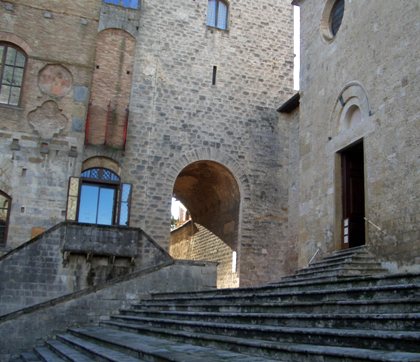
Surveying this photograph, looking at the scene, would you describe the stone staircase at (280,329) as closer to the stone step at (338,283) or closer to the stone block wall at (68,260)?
the stone step at (338,283)

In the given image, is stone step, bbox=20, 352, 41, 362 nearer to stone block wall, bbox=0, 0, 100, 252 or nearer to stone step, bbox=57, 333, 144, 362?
stone step, bbox=57, 333, 144, 362

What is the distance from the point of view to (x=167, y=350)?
5.64 m

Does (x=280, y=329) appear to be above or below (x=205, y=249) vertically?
below

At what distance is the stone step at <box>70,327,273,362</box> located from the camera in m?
4.83

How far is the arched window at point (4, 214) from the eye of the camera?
48.5 ft

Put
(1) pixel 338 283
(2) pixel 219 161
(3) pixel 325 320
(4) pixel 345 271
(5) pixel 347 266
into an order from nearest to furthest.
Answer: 1. (3) pixel 325 320
2. (1) pixel 338 283
3. (4) pixel 345 271
4. (5) pixel 347 266
5. (2) pixel 219 161

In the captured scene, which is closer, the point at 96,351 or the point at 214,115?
the point at 96,351

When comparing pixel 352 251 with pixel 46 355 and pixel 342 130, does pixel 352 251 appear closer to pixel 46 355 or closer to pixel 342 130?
pixel 342 130

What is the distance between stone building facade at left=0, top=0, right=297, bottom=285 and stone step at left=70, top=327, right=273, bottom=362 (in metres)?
8.37

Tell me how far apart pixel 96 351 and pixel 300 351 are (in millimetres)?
3465

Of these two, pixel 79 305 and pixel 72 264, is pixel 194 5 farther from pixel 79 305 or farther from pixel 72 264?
pixel 79 305

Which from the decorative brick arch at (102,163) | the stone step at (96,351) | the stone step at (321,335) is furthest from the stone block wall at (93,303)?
the decorative brick arch at (102,163)

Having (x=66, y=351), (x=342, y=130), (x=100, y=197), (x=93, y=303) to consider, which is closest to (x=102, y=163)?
(x=100, y=197)

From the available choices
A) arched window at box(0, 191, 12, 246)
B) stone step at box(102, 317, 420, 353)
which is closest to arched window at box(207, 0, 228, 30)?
arched window at box(0, 191, 12, 246)
